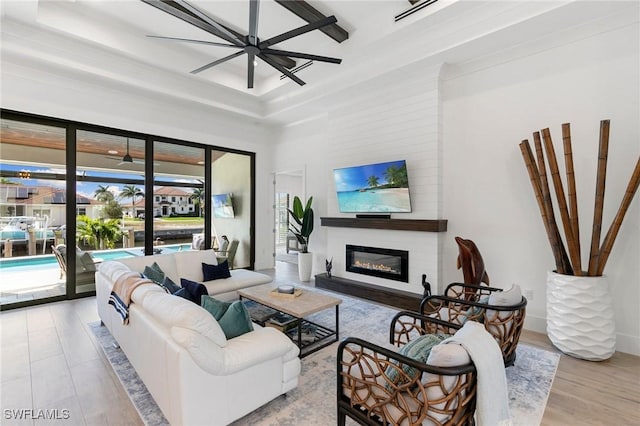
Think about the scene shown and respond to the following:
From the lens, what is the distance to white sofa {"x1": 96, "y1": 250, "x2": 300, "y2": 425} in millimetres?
1708

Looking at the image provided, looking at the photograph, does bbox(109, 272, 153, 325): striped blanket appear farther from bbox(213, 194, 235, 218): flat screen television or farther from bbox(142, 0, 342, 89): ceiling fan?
bbox(213, 194, 235, 218): flat screen television

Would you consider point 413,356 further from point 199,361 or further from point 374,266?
point 374,266

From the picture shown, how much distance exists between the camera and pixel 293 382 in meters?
2.27

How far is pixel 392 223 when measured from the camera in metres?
4.71

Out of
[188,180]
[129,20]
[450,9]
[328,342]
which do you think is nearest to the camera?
[328,342]

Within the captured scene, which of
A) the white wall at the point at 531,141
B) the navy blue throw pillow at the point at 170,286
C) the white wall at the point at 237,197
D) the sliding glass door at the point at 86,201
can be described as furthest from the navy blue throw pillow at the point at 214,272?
the white wall at the point at 531,141

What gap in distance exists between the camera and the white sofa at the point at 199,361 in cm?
171

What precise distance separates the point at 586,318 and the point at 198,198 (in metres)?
6.39

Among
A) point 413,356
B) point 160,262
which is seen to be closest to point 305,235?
point 160,262

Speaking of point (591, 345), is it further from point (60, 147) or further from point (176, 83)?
point (60, 147)

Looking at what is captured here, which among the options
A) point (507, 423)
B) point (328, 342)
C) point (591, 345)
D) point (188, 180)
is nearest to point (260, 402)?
point (328, 342)

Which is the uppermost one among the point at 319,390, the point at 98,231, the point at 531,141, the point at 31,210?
the point at 531,141

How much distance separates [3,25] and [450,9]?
5.58 meters

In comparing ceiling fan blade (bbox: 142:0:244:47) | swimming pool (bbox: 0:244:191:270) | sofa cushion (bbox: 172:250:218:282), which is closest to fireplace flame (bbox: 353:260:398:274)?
sofa cushion (bbox: 172:250:218:282)
